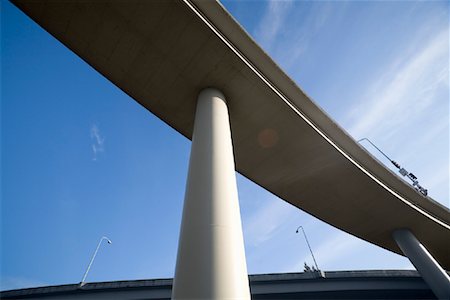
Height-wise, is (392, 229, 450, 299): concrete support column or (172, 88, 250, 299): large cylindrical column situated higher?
(392, 229, 450, 299): concrete support column

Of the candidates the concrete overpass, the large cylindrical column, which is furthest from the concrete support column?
the large cylindrical column

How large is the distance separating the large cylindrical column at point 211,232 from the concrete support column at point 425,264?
14066 millimetres

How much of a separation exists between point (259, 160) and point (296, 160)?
1.77m

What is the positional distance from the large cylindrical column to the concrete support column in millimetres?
14066

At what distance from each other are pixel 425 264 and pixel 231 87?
14.8 m

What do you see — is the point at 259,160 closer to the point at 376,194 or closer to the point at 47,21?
the point at 376,194

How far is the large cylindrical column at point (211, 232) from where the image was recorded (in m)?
3.04

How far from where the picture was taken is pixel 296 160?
10.4 metres

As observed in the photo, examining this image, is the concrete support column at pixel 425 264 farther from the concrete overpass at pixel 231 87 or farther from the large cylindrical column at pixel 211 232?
the large cylindrical column at pixel 211 232

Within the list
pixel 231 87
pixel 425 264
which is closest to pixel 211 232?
pixel 231 87

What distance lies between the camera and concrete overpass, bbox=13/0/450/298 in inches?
249

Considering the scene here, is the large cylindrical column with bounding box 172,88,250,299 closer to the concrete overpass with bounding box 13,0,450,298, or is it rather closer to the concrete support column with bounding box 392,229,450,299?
the concrete overpass with bounding box 13,0,450,298

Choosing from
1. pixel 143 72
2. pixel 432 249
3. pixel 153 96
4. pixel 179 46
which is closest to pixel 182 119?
pixel 153 96

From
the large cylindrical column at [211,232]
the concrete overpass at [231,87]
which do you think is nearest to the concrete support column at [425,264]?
the concrete overpass at [231,87]
